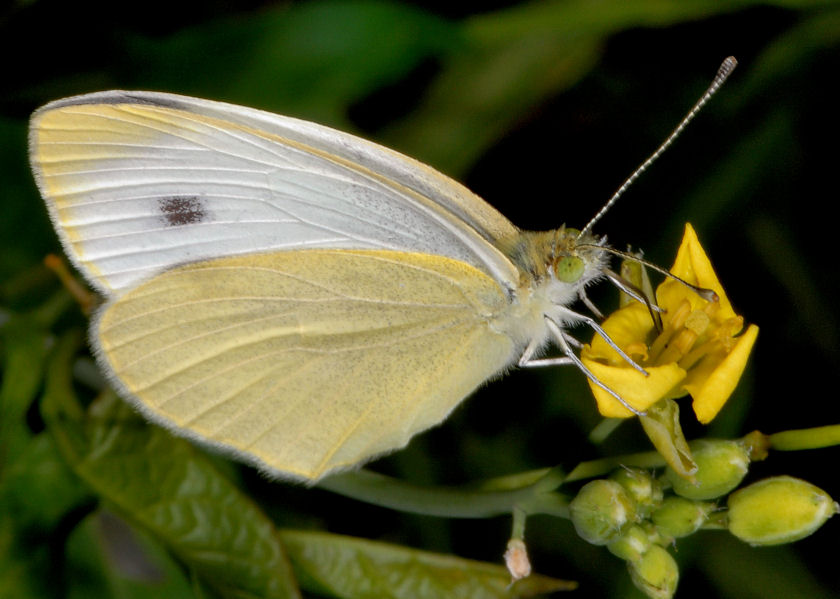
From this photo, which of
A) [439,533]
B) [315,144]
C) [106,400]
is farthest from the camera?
[439,533]

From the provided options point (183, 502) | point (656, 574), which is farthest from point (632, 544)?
point (183, 502)

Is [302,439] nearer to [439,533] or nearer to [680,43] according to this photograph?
[439,533]

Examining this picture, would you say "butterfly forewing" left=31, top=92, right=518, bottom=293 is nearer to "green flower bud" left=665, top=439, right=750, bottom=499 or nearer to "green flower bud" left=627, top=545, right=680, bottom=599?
"green flower bud" left=665, top=439, right=750, bottom=499

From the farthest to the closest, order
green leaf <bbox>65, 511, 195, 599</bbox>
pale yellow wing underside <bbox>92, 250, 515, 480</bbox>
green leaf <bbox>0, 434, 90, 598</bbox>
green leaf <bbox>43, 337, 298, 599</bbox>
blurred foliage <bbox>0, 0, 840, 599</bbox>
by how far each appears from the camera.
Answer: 1. blurred foliage <bbox>0, 0, 840, 599</bbox>
2. green leaf <bbox>65, 511, 195, 599</bbox>
3. green leaf <bbox>0, 434, 90, 598</bbox>
4. green leaf <bbox>43, 337, 298, 599</bbox>
5. pale yellow wing underside <bbox>92, 250, 515, 480</bbox>

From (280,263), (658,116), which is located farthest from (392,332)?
(658,116)

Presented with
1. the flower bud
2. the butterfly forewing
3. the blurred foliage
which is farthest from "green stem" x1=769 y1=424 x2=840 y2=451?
the blurred foliage
